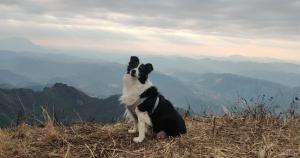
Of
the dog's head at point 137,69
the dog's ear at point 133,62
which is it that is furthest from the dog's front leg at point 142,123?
the dog's ear at point 133,62

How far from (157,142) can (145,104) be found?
0.80m

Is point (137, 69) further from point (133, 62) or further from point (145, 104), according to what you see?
point (145, 104)

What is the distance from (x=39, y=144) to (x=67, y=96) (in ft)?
555

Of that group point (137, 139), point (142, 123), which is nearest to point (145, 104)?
point (142, 123)

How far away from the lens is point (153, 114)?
7.79 m

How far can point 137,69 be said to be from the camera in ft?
24.5

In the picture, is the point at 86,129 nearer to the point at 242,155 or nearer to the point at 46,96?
the point at 242,155

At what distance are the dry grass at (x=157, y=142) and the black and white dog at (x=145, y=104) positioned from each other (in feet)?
0.82

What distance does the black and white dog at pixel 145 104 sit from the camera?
754 centimetres

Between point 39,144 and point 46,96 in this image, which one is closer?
point 39,144

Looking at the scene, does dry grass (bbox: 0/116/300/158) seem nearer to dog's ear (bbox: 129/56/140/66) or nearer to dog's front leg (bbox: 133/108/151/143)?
dog's front leg (bbox: 133/108/151/143)

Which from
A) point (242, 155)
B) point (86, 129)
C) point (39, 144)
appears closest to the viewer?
point (242, 155)

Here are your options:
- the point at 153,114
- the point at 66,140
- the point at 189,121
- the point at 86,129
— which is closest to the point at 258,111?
the point at 189,121

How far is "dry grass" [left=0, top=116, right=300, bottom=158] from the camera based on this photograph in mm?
6410
